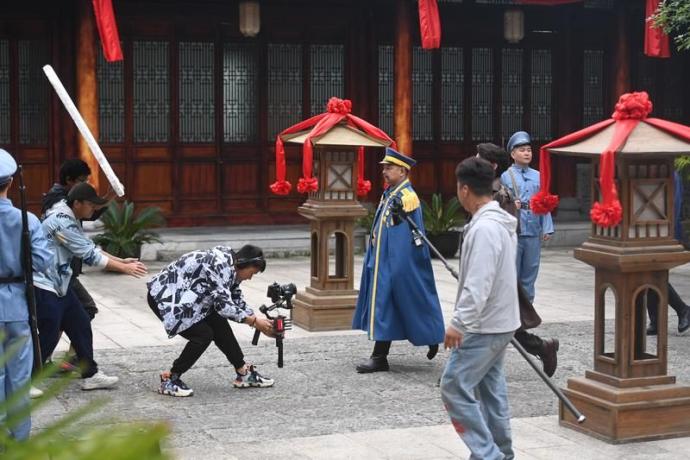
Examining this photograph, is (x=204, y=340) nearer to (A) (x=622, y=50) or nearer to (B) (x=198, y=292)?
(B) (x=198, y=292)

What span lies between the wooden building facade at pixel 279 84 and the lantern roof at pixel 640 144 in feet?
31.5

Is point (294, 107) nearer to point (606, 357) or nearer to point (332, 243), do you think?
point (332, 243)

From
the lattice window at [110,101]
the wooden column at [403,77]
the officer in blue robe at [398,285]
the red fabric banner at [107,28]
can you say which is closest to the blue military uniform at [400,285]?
the officer in blue robe at [398,285]

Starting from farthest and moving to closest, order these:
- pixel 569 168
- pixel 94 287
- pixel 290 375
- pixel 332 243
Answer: pixel 569 168 < pixel 332 243 < pixel 94 287 < pixel 290 375

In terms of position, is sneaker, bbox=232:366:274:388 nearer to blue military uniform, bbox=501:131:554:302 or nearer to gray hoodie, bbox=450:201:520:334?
blue military uniform, bbox=501:131:554:302

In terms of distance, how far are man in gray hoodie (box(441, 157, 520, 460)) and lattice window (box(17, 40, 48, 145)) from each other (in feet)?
36.7

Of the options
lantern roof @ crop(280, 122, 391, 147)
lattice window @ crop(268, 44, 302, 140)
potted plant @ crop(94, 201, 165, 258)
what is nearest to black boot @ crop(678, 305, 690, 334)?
lantern roof @ crop(280, 122, 391, 147)

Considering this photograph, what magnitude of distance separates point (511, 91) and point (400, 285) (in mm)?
10013

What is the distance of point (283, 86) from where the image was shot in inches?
655

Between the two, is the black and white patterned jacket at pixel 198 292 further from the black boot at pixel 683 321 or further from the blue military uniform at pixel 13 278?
the black boot at pixel 683 321

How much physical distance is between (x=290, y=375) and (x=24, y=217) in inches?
127

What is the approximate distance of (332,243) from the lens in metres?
15.6

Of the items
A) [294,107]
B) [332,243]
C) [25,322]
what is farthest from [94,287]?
[25,322]

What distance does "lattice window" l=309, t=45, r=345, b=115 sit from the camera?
16766mm
